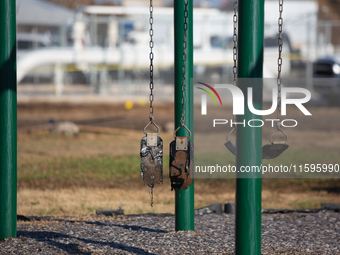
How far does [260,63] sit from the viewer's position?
123 inches

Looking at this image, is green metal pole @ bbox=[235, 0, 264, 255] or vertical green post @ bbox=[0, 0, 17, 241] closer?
green metal pole @ bbox=[235, 0, 264, 255]

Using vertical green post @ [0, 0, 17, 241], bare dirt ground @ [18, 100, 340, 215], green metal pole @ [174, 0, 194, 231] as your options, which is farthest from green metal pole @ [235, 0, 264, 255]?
bare dirt ground @ [18, 100, 340, 215]

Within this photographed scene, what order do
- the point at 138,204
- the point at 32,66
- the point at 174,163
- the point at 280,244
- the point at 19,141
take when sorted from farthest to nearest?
the point at 32,66, the point at 19,141, the point at 138,204, the point at 280,244, the point at 174,163

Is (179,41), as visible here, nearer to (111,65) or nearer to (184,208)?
(184,208)

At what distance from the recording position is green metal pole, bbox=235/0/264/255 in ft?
10.1

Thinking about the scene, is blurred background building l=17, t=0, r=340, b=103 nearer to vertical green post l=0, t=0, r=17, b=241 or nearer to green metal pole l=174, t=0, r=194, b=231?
green metal pole l=174, t=0, r=194, b=231

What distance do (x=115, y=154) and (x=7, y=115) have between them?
5762 mm

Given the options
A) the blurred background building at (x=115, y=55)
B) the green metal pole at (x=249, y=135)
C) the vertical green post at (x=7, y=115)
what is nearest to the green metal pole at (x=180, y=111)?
the green metal pole at (x=249, y=135)

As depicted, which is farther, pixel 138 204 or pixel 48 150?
pixel 48 150

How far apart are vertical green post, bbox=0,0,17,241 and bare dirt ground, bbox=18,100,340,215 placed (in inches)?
63.1

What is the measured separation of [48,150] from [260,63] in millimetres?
7804

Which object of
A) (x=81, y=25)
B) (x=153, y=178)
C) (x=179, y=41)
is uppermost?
(x=81, y=25)

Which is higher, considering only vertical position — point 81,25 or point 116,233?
point 81,25

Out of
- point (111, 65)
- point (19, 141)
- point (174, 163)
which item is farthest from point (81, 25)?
point (174, 163)
